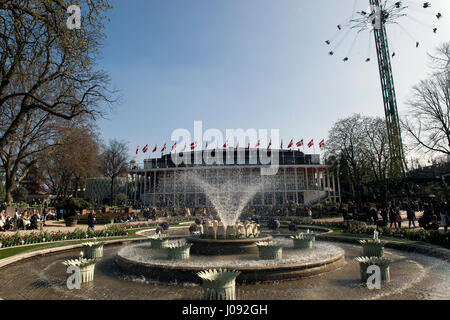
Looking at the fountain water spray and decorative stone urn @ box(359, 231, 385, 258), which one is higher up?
the fountain water spray

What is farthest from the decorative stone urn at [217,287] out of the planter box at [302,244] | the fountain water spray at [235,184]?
the fountain water spray at [235,184]

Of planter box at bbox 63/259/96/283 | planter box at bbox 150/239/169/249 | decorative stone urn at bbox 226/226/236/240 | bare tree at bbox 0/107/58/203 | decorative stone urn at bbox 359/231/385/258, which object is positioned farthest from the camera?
bare tree at bbox 0/107/58/203

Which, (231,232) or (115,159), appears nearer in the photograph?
(231,232)

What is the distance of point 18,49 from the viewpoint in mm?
10609

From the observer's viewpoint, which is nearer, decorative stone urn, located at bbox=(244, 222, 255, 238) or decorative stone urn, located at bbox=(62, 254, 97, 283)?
decorative stone urn, located at bbox=(62, 254, 97, 283)

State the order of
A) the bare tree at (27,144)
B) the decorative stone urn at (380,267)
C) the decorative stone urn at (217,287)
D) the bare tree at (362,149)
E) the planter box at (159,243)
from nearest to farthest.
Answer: the decorative stone urn at (217,287), the decorative stone urn at (380,267), the planter box at (159,243), the bare tree at (27,144), the bare tree at (362,149)

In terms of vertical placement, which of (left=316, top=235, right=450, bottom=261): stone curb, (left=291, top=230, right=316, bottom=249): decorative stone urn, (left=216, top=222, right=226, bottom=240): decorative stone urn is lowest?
(left=316, top=235, right=450, bottom=261): stone curb

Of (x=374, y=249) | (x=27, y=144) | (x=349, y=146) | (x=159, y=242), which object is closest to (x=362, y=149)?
(x=349, y=146)

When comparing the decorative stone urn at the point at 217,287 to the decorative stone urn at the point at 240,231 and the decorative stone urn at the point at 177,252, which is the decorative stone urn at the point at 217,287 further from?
the decorative stone urn at the point at 240,231

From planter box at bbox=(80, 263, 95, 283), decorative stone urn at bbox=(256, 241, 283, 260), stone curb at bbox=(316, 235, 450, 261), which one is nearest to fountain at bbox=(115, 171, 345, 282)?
decorative stone urn at bbox=(256, 241, 283, 260)

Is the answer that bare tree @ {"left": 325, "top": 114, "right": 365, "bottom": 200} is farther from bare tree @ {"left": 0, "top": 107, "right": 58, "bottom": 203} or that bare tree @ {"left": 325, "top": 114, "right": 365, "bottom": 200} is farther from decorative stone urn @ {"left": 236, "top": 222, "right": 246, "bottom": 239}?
bare tree @ {"left": 0, "top": 107, "right": 58, "bottom": 203}

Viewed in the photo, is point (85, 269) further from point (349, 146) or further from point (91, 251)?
point (349, 146)
